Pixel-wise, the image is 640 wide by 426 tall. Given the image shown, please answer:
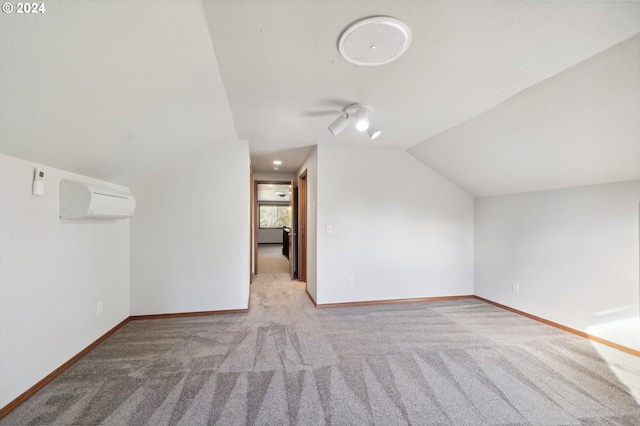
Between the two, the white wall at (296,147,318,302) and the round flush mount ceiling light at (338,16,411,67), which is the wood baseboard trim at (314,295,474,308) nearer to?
the white wall at (296,147,318,302)

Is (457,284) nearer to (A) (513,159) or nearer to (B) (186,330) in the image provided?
(A) (513,159)

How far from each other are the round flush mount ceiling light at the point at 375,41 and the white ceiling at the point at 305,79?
0.05 meters

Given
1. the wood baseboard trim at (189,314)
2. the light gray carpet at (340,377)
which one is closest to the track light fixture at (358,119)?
the light gray carpet at (340,377)

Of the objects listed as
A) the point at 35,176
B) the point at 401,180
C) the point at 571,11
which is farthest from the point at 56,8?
the point at 401,180

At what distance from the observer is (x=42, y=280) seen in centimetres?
180

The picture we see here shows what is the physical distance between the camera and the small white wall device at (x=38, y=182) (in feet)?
5.67

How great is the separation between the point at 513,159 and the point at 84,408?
163 inches

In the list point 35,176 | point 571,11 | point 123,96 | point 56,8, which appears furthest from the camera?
point 35,176

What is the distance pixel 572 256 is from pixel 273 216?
1043cm

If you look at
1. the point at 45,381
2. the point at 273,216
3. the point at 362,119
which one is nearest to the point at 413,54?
the point at 362,119

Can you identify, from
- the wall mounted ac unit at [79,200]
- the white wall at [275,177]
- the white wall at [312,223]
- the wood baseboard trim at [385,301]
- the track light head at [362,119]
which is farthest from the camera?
the white wall at [275,177]

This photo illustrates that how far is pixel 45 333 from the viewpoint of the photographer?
182 centimetres

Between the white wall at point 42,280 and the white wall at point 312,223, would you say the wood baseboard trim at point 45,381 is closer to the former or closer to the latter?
the white wall at point 42,280

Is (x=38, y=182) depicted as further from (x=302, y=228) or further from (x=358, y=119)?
(x=302, y=228)
